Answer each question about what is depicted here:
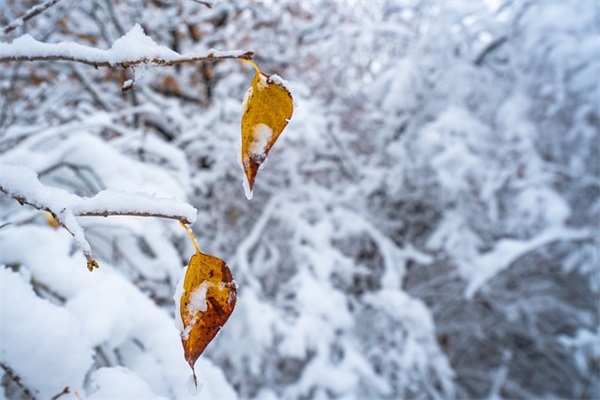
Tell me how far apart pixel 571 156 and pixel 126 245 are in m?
3.14

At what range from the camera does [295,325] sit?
6.82ft

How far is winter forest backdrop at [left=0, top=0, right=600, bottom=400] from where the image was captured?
2.13m

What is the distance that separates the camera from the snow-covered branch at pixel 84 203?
0.89ft

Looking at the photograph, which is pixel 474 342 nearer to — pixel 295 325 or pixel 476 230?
pixel 476 230

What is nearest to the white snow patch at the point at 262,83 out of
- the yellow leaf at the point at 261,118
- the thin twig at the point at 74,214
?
the yellow leaf at the point at 261,118

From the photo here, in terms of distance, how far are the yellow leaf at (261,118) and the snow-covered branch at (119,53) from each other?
2cm

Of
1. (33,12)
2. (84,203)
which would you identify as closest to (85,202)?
(84,203)

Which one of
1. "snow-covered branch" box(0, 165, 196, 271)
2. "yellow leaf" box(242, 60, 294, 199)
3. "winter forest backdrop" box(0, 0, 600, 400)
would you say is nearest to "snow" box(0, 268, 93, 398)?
"snow-covered branch" box(0, 165, 196, 271)

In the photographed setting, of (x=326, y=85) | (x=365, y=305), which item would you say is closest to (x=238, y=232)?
(x=365, y=305)

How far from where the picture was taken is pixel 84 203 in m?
0.28

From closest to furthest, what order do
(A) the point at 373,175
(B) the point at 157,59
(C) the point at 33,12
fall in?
(B) the point at 157,59, (C) the point at 33,12, (A) the point at 373,175

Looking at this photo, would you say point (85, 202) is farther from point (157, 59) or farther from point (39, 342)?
point (39, 342)

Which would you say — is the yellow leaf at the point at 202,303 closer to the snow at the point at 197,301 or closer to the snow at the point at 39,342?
the snow at the point at 197,301

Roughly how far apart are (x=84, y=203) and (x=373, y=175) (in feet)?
8.81
